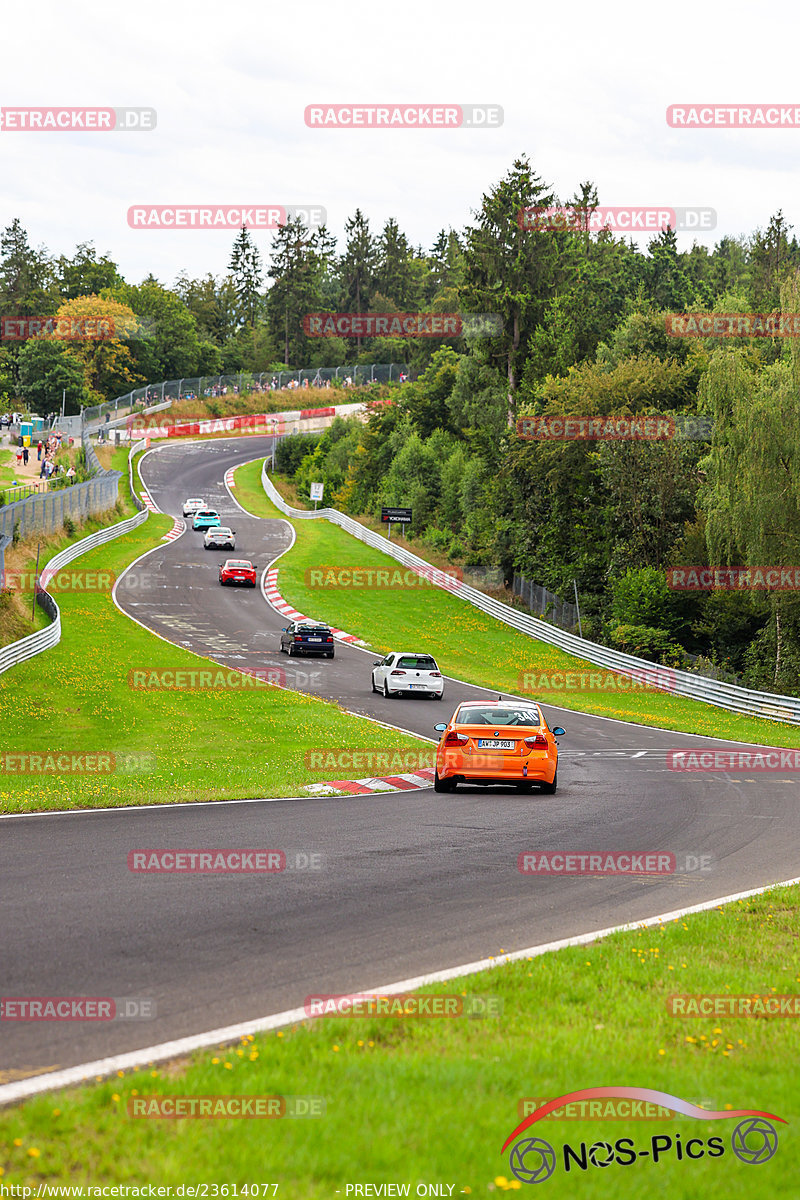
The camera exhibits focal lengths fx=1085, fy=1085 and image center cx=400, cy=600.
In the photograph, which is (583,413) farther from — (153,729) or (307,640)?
(153,729)

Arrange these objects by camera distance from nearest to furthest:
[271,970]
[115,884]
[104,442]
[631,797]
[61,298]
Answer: [271,970] → [115,884] → [631,797] → [104,442] → [61,298]

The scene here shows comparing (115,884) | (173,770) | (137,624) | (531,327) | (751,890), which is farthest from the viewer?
(531,327)

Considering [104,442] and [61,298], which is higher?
[61,298]

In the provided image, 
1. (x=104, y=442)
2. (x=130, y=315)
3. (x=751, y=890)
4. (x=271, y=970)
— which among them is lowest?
(x=751, y=890)

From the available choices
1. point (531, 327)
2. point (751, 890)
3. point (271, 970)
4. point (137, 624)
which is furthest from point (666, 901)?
point (531, 327)

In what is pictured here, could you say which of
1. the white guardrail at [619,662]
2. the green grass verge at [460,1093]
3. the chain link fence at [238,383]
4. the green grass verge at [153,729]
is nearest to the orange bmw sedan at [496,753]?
the green grass verge at [153,729]

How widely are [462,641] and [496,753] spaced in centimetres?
3103

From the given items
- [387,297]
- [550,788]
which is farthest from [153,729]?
[387,297]

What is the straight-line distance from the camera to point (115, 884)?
9.36 m

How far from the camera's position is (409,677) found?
3406 centimetres

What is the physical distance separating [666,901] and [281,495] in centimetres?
8501

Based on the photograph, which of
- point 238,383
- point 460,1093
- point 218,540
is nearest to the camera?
point 460,1093

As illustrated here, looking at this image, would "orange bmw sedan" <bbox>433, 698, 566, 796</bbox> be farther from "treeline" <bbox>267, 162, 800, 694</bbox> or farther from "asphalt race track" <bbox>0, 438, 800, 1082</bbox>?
"treeline" <bbox>267, 162, 800, 694</bbox>

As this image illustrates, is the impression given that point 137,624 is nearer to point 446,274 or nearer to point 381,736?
point 381,736
